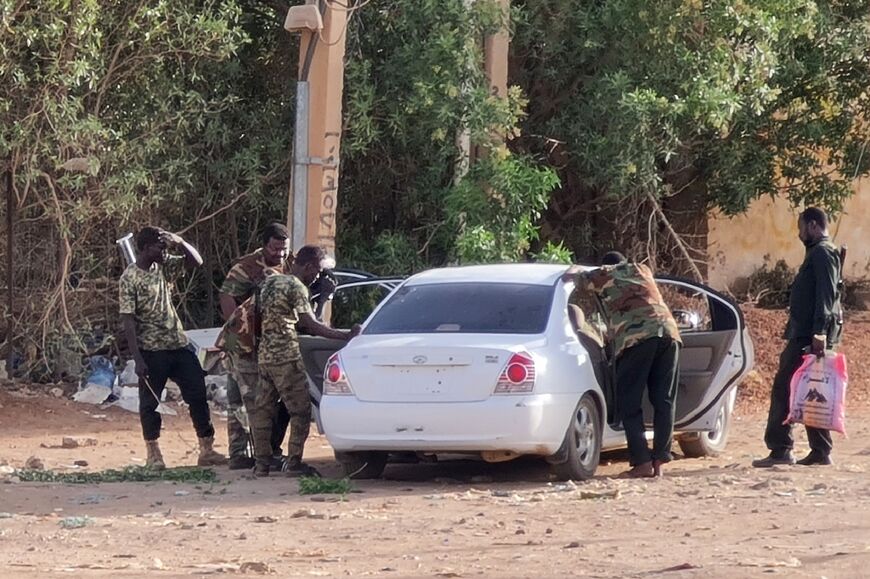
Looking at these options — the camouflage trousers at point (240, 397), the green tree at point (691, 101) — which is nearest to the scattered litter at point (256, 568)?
the camouflage trousers at point (240, 397)

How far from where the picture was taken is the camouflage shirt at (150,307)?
10.8m

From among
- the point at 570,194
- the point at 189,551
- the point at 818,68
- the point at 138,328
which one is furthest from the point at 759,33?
the point at 189,551

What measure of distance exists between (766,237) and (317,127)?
7.87 meters

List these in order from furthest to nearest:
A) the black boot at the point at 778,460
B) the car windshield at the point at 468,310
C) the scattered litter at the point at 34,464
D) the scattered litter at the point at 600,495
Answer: the scattered litter at the point at 34,464 → the black boot at the point at 778,460 → the car windshield at the point at 468,310 → the scattered litter at the point at 600,495

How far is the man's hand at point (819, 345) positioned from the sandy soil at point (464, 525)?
0.79 metres

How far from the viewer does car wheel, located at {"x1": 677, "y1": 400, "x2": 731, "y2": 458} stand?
11617mm

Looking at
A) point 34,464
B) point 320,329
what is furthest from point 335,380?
point 34,464

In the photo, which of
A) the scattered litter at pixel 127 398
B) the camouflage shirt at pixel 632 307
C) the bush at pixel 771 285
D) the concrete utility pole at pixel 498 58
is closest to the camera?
the camouflage shirt at pixel 632 307

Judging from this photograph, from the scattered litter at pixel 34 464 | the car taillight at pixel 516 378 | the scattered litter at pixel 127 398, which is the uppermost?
the car taillight at pixel 516 378

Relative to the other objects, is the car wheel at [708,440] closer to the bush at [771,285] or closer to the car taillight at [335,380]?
the car taillight at [335,380]

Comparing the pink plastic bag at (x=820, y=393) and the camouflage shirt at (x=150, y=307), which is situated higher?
the camouflage shirt at (x=150, y=307)

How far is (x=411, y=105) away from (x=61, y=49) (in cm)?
332

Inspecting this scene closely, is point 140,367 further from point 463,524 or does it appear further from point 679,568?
point 679,568

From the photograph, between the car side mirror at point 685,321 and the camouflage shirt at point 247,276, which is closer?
the camouflage shirt at point 247,276
